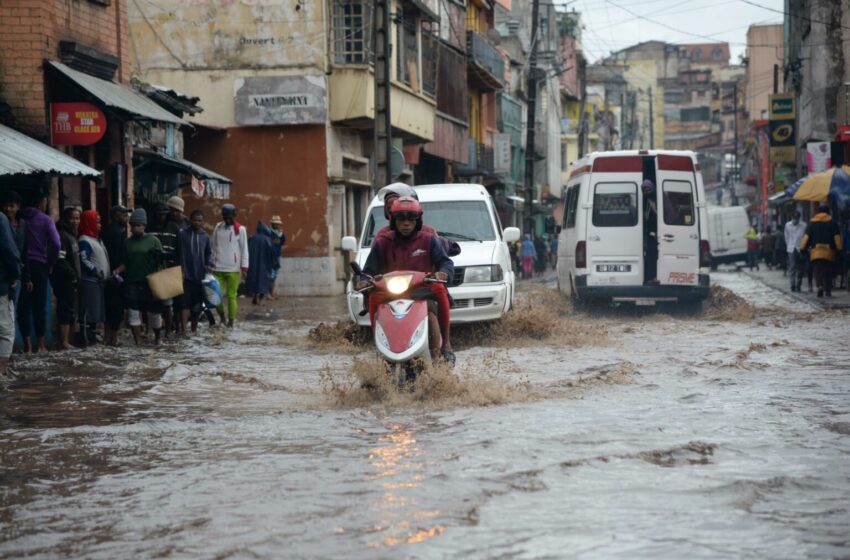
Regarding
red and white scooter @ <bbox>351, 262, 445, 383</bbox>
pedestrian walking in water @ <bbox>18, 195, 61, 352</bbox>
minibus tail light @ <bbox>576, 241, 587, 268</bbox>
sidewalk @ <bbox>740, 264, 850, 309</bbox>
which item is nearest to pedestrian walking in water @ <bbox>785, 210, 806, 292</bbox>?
sidewalk @ <bbox>740, 264, 850, 309</bbox>

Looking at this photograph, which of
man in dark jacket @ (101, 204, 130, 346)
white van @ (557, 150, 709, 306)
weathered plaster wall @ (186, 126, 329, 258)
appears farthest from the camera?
weathered plaster wall @ (186, 126, 329, 258)

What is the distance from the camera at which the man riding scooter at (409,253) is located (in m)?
10.4

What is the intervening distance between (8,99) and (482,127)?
134 feet

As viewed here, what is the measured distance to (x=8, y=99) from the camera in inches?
690

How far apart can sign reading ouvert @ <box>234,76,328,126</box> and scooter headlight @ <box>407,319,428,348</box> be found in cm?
2154

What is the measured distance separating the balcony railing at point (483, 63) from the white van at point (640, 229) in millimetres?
28475

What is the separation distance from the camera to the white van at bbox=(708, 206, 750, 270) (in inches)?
2100

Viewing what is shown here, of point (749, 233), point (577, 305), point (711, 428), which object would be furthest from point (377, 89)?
point (749, 233)

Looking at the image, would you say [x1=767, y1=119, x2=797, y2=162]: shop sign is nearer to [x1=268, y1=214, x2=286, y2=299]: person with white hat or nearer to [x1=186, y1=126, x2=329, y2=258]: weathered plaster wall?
[x1=186, y1=126, x2=329, y2=258]: weathered plaster wall

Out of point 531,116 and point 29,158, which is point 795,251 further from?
point 29,158

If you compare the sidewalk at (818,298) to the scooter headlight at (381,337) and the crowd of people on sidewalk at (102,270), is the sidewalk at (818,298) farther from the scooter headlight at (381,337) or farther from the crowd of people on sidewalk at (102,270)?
the scooter headlight at (381,337)

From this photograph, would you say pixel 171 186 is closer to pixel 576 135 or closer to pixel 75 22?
pixel 75 22

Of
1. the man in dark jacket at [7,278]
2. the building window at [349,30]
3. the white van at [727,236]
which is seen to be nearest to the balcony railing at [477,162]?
the white van at [727,236]

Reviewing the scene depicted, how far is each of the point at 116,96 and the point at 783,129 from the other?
117 ft
